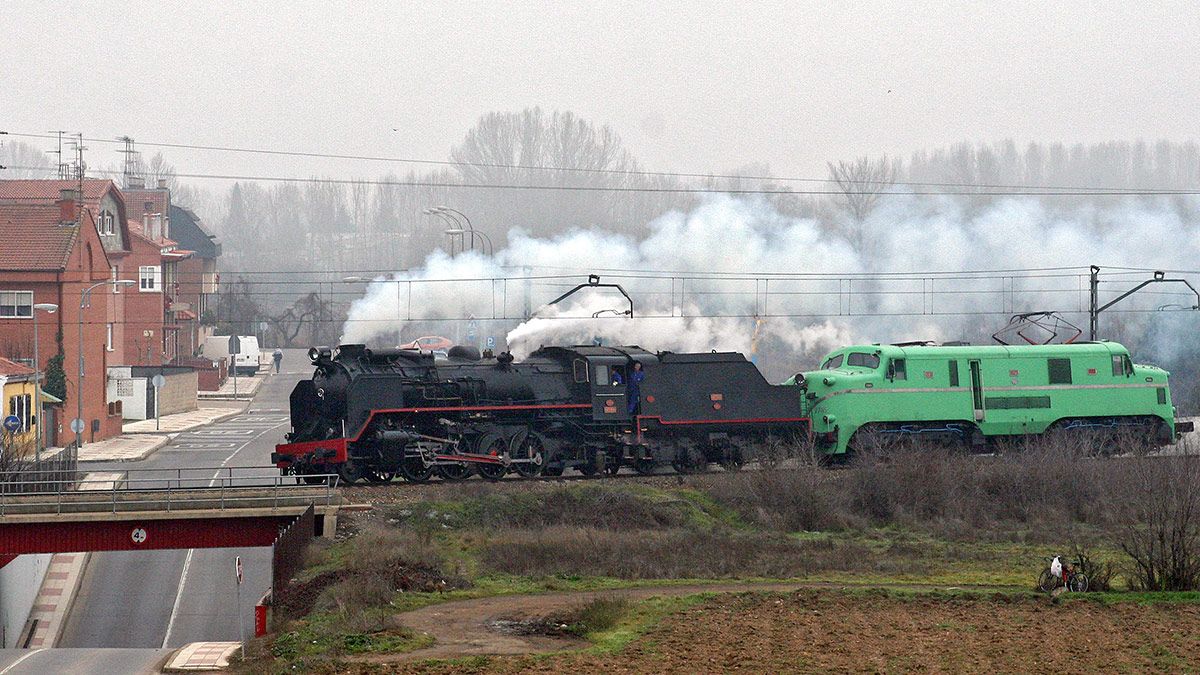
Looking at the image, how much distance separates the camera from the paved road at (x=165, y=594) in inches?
1667

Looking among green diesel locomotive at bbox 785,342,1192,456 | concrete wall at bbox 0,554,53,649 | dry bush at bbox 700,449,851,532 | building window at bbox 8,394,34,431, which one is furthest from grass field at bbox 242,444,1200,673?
building window at bbox 8,394,34,431

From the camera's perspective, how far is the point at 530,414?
34375 mm

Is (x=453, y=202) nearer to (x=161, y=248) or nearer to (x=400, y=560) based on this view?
(x=161, y=248)

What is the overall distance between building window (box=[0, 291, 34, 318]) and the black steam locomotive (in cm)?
3286

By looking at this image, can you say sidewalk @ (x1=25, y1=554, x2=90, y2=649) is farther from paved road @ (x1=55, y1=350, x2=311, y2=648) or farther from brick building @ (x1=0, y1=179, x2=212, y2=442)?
brick building @ (x1=0, y1=179, x2=212, y2=442)

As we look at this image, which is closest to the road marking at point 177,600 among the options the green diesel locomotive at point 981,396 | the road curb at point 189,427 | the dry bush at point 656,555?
the dry bush at point 656,555

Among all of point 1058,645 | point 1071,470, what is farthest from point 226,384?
point 1058,645

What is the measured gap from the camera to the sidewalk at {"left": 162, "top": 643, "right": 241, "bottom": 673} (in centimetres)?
2648

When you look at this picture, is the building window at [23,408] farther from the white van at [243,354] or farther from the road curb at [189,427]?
the white van at [243,354]

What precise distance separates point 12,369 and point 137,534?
86.0 feet

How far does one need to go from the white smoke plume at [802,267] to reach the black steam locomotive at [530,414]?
493 inches

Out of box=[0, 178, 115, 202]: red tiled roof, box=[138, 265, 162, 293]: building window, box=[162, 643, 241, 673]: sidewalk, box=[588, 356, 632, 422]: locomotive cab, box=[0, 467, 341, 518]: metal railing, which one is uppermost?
box=[0, 178, 115, 202]: red tiled roof

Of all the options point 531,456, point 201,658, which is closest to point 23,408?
point 531,456

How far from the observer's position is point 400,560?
27.1 metres
